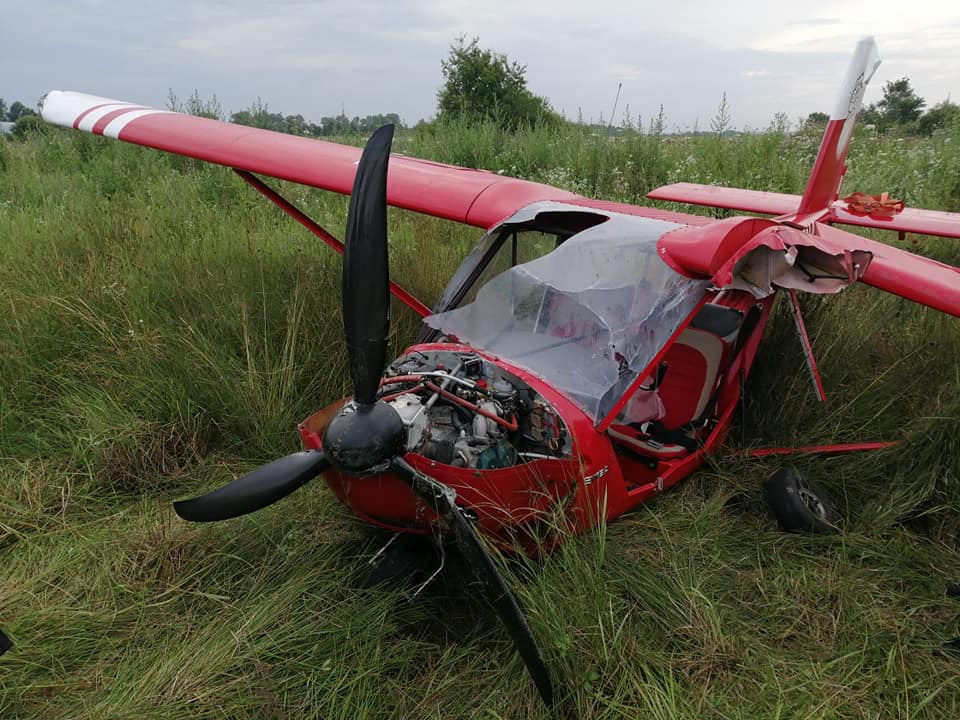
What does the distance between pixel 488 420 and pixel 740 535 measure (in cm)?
165

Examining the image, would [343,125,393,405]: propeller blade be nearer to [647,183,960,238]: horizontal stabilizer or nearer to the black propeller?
the black propeller

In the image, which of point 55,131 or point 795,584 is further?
point 55,131

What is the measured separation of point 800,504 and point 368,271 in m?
2.59

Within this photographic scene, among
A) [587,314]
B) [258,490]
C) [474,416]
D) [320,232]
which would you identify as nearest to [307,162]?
[320,232]

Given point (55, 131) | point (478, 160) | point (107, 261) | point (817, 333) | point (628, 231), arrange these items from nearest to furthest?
point (628, 231) → point (817, 333) → point (107, 261) → point (478, 160) → point (55, 131)

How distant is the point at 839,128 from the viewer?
15.1 feet

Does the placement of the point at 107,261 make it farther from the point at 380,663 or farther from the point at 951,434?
the point at 951,434

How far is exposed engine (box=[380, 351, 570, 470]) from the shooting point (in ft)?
8.75

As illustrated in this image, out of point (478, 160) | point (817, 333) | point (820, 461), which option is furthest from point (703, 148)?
point (820, 461)

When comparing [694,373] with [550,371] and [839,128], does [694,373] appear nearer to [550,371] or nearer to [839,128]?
[550,371]

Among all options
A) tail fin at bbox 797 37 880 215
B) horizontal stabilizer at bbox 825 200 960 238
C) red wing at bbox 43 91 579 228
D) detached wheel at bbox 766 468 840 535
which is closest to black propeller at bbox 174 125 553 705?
detached wheel at bbox 766 468 840 535

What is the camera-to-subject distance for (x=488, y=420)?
276cm

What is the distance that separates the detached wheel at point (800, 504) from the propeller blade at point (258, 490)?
2.44m

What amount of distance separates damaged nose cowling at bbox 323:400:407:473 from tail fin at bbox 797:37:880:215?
354 centimetres
